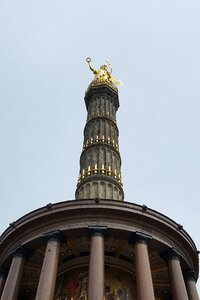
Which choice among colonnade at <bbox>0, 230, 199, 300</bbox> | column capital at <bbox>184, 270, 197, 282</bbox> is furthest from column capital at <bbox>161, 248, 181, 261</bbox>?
column capital at <bbox>184, 270, 197, 282</bbox>

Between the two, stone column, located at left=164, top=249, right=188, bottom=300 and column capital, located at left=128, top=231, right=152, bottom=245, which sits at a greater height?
column capital, located at left=128, top=231, right=152, bottom=245

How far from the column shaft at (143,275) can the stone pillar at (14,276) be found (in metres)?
6.39

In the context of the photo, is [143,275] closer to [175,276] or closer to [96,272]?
[96,272]

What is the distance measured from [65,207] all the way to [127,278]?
20.9ft

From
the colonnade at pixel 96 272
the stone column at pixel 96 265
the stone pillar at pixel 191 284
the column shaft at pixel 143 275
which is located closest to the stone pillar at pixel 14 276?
Answer: the colonnade at pixel 96 272

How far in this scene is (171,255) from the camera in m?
24.1

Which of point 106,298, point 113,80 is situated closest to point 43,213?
point 106,298

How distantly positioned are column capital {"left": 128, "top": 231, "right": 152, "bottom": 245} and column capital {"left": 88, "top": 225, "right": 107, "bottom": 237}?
5.55 feet

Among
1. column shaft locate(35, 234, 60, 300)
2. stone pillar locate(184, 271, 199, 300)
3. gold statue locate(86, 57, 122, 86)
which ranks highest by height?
gold statue locate(86, 57, 122, 86)

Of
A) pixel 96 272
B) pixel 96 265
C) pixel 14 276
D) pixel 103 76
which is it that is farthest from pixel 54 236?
pixel 103 76

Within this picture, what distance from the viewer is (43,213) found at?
24.2m

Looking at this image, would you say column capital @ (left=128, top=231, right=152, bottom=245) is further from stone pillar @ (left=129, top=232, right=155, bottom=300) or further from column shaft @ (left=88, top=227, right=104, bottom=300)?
column shaft @ (left=88, top=227, right=104, bottom=300)

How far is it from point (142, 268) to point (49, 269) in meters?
4.70

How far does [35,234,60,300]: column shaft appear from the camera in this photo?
64.9 feet
